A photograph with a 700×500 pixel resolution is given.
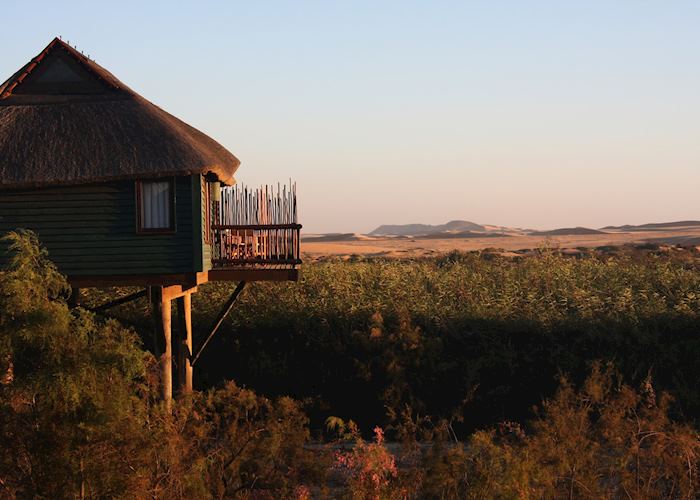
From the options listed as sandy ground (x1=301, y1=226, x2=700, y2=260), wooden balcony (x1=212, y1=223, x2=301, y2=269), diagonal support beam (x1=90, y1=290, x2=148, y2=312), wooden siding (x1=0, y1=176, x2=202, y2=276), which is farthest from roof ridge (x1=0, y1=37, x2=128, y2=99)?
sandy ground (x1=301, y1=226, x2=700, y2=260)

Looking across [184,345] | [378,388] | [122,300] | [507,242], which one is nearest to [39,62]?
[122,300]

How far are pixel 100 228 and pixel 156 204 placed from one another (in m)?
1.23

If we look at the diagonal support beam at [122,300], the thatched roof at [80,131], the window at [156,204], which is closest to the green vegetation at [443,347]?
the diagonal support beam at [122,300]

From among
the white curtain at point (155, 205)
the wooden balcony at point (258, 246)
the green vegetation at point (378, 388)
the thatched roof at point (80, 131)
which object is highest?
the thatched roof at point (80, 131)

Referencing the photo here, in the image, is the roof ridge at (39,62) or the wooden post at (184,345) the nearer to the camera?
the roof ridge at (39,62)

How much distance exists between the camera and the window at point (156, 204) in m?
19.1

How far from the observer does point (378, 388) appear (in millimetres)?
23516

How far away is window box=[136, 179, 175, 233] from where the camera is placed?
19094 millimetres

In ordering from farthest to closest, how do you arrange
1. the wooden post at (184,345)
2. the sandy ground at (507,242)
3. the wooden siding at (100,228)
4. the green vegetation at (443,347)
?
the sandy ground at (507,242) → the green vegetation at (443,347) → the wooden post at (184,345) → the wooden siding at (100,228)

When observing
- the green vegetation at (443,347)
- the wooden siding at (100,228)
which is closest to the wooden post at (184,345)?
the green vegetation at (443,347)

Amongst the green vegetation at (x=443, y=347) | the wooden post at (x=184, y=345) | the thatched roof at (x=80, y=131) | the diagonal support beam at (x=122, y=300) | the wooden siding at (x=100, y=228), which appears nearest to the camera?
the thatched roof at (x=80, y=131)

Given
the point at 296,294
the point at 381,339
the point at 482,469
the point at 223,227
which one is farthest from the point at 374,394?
the point at 482,469

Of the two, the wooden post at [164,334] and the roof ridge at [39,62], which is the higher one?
the roof ridge at [39,62]

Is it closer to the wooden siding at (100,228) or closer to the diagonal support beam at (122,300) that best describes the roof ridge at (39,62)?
the wooden siding at (100,228)
